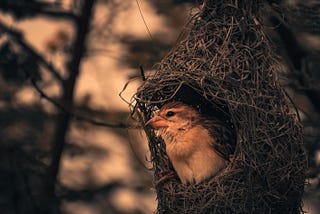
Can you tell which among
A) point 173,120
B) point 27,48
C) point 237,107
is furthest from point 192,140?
point 27,48

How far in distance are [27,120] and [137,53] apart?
3.52ft

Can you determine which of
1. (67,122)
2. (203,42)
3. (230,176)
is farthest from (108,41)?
(230,176)

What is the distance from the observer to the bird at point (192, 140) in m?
4.89

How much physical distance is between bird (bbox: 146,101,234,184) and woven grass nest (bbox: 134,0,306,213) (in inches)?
3.1

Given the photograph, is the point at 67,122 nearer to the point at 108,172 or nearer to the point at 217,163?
the point at 108,172

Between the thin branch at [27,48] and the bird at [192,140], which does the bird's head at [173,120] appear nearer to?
the bird at [192,140]

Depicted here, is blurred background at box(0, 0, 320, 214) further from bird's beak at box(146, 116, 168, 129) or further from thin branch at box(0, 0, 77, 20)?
bird's beak at box(146, 116, 168, 129)

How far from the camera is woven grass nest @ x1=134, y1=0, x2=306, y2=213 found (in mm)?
4652

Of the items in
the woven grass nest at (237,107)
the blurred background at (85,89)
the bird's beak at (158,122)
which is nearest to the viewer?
the woven grass nest at (237,107)

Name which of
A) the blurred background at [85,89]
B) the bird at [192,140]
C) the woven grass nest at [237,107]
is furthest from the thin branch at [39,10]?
the bird at [192,140]

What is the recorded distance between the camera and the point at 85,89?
7.11 metres

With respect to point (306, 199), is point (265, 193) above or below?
below

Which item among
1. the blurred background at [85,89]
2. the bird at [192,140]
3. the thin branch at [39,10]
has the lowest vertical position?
the bird at [192,140]

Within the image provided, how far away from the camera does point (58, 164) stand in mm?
6547
